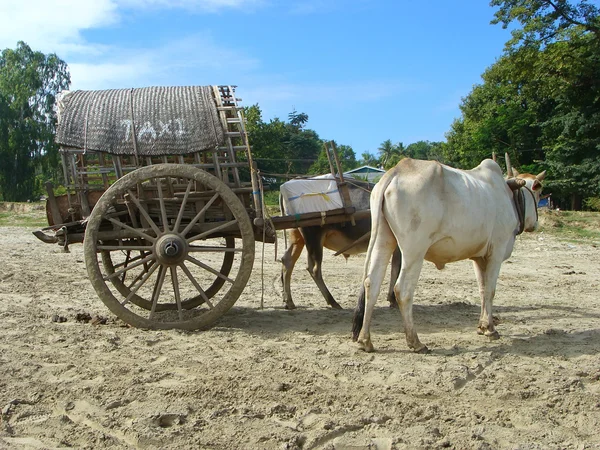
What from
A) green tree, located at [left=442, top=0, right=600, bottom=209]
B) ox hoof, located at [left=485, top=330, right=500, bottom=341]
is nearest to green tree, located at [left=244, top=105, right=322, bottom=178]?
green tree, located at [left=442, top=0, right=600, bottom=209]

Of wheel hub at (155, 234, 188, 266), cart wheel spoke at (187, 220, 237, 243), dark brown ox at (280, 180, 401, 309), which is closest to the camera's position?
wheel hub at (155, 234, 188, 266)

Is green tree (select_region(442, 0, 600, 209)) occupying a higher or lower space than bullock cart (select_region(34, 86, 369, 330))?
higher

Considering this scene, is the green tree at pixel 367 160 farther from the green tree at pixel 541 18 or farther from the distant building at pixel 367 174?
Answer: the green tree at pixel 541 18

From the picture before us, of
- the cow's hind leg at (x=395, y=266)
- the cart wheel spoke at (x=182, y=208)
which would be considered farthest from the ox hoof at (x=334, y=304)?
the cart wheel spoke at (x=182, y=208)

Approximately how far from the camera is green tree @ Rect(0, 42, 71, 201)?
138ft

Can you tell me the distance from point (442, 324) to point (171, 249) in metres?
3.29

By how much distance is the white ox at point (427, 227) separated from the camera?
18.8ft

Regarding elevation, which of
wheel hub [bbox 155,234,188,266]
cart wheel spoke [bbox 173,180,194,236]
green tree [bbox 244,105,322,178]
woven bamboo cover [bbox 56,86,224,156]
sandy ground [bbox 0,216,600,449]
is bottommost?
sandy ground [bbox 0,216,600,449]

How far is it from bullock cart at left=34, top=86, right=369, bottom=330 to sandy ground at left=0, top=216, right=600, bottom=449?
753mm

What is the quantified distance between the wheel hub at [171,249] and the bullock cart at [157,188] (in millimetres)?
10

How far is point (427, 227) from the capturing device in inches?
225

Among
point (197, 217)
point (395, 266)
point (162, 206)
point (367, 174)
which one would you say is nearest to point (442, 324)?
point (395, 266)

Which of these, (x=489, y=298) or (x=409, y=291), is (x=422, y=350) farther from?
(x=489, y=298)

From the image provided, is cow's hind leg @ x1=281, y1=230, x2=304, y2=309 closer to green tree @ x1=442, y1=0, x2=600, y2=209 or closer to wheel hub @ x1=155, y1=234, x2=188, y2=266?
wheel hub @ x1=155, y1=234, x2=188, y2=266
